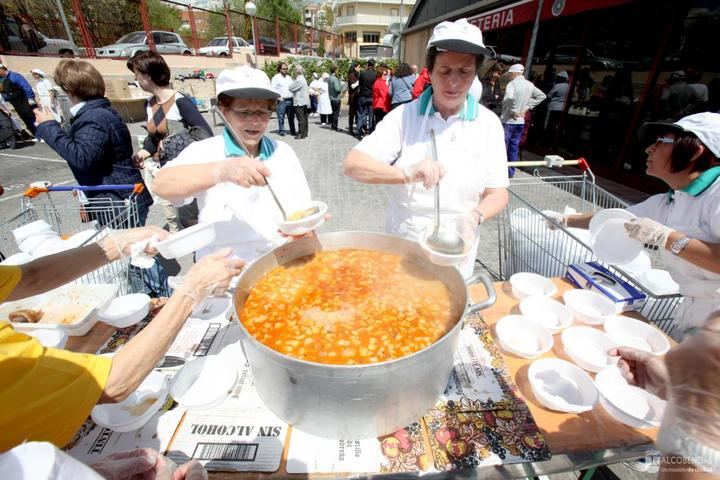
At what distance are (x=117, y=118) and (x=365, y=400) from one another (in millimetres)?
4102

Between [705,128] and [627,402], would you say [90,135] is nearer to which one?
[627,402]

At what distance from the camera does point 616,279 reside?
234 cm

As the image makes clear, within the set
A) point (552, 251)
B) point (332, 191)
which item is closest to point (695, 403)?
point (552, 251)

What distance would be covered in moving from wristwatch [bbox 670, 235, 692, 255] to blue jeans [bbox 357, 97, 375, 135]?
1195 centimetres

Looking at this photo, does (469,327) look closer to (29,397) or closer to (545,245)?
(545,245)

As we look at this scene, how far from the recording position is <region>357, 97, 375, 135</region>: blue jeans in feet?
41.9

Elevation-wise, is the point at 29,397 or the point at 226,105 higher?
the point at 226,105

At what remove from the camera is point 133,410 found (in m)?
1.48

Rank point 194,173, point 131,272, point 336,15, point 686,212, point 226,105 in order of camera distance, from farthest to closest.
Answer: point 336,15 → point 131,272 → point 686,212 → point 226,105 → point 194,173

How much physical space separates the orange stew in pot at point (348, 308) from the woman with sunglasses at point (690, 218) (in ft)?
5.28

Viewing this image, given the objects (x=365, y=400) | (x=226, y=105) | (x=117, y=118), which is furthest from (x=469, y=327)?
(x=117, y=118)

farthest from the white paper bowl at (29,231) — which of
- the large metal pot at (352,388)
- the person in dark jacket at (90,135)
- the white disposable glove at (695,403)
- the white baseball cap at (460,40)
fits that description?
the white disposable glove at (695,403)

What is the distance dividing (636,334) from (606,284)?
1.42ft

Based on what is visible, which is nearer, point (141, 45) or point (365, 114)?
point (365, 114)
